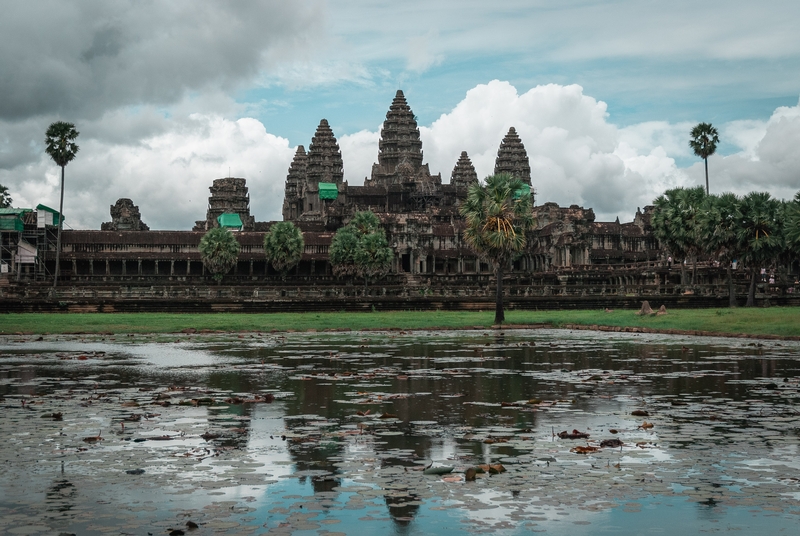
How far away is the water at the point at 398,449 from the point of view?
754 cm

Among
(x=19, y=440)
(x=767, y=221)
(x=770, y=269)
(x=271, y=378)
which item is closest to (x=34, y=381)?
(x=271, y=378)

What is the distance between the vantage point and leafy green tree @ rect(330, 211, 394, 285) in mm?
97688

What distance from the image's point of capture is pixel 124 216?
149m

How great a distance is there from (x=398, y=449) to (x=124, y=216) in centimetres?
14498

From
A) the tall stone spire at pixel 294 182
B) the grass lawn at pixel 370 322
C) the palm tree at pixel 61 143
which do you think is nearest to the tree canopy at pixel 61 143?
the palm tree at pixel 61 143

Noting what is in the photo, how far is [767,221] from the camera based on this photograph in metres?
58.0

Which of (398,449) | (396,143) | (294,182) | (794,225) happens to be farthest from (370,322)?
(294,182)

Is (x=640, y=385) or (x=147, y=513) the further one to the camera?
(x=640, y=385)

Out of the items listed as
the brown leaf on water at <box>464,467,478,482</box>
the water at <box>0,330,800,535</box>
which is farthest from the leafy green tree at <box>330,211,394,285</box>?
the brown leaf on water at <box>464,467,478,482</box>

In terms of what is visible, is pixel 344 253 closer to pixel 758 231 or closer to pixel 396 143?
pixel 758 231

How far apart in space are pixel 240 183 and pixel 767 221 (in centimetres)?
10990

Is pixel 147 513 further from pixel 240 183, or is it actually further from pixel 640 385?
pixel 240 183

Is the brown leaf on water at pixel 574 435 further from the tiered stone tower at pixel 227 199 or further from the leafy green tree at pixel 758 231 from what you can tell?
the tiered stone tower at pixel 227 199

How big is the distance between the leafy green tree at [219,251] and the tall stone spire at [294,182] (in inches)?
2755
